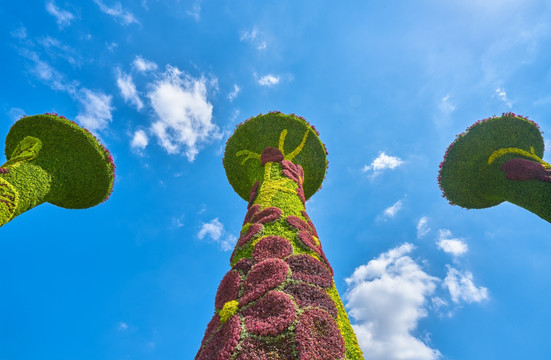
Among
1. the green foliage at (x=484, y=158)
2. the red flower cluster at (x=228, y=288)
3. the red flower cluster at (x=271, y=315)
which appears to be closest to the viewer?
the red flower cluster at (x=271, y=315)

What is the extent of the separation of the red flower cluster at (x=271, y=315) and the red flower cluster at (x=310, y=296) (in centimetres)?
19

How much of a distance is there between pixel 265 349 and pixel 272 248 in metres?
2.09

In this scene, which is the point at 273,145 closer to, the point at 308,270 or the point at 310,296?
the point at 308,270

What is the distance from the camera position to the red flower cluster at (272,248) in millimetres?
5435

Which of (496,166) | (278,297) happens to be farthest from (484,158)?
(278,297)

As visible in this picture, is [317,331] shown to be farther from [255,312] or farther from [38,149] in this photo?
[38,149]

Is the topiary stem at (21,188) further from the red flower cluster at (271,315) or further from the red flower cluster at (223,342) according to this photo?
the red flower cluster at (271,315)

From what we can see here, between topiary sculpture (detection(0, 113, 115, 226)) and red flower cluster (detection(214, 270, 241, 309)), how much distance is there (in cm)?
690

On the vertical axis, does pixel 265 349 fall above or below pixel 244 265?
below

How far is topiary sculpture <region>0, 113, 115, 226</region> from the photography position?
8844 millimetres

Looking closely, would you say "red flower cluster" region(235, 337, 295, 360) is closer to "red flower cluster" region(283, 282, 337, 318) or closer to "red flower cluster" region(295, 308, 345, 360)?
"red flower cluster" region(295, 308, 345, 360)

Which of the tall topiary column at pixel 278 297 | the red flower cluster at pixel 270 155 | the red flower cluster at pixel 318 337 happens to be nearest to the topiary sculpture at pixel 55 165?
the red flower cluster at pixel 270 155

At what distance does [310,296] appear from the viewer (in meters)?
4.50

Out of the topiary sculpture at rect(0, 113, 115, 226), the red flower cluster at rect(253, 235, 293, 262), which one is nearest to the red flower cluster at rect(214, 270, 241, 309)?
the red flower cluster at rect(253, 235, 293, 262)
